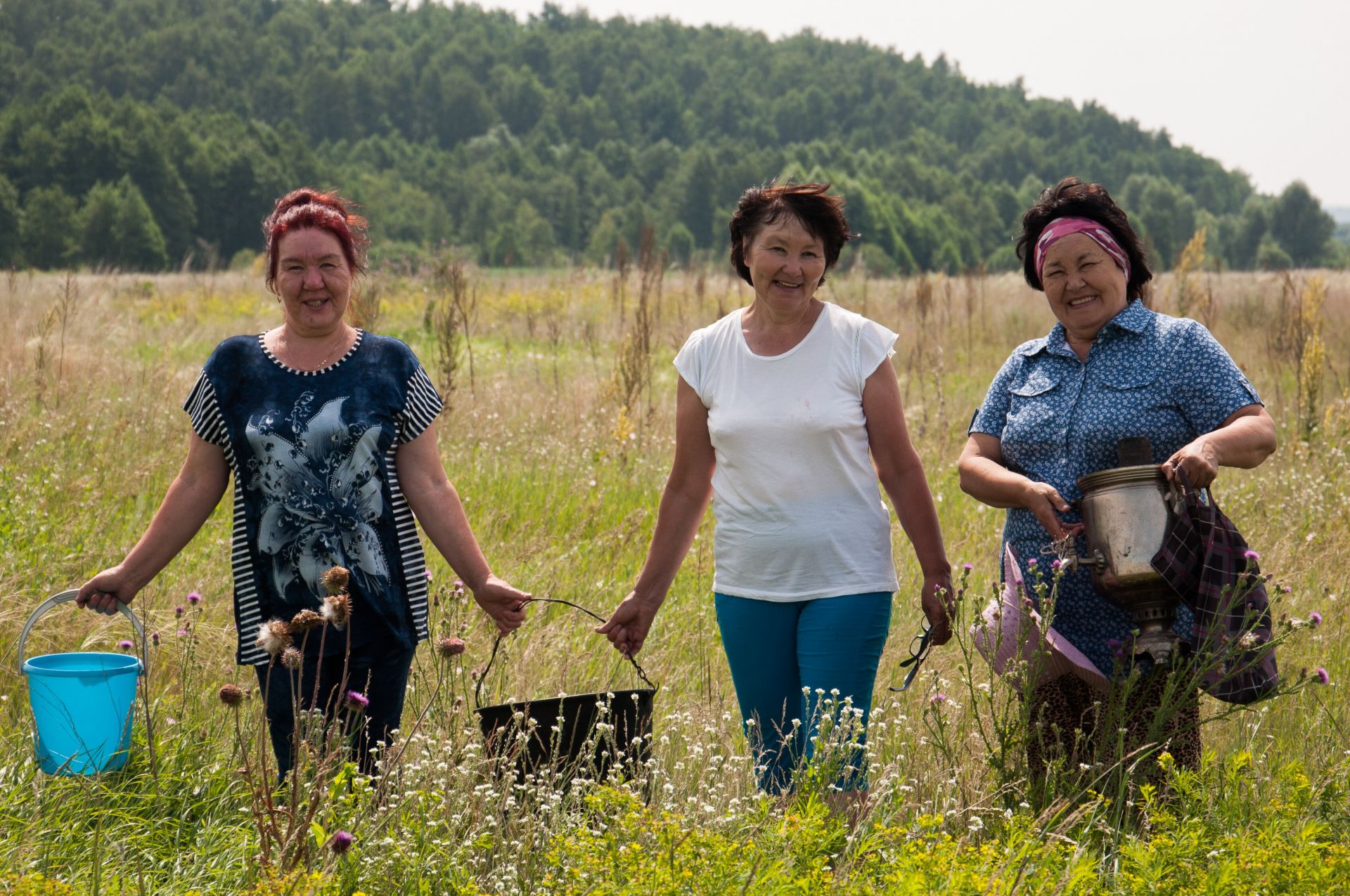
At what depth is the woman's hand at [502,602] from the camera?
3.09 meters

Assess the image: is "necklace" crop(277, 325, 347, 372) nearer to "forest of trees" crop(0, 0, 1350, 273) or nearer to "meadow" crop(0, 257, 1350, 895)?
"meadow" crop(0, 257, 1350, 895)

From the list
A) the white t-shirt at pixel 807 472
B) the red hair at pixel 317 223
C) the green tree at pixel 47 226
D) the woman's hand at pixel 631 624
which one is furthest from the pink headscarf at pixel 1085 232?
the green tree at pixel 47 226

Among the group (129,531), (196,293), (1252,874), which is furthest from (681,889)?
(196,293)

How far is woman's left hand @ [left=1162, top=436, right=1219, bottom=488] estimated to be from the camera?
2748 millimetres

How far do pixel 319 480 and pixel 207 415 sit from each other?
35 cm

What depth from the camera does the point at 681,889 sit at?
87.5 inches

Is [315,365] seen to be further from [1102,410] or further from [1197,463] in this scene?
[1197,463]

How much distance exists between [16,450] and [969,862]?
19.6 ft

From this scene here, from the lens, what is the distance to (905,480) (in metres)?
3.20

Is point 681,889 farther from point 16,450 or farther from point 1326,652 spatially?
point 16,450

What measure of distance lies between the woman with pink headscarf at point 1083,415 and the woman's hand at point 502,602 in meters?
1.18

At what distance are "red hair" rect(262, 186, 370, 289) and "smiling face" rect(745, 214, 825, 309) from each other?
1.05m

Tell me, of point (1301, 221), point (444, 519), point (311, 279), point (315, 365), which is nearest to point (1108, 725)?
point (444, 519)

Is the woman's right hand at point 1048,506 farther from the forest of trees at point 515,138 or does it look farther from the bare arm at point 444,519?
the forest of trees at point 515,138
